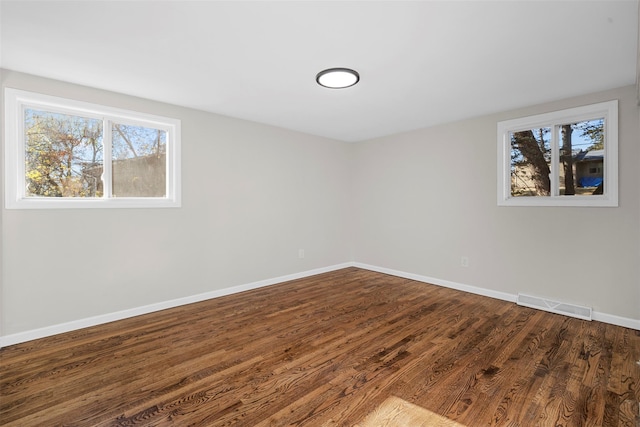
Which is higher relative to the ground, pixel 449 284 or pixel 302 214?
pixel 302 214

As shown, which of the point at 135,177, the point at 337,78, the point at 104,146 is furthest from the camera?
the point at 135,177

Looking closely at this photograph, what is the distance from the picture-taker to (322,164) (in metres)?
5.13

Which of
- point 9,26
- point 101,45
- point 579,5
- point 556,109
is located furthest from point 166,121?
point 556,109

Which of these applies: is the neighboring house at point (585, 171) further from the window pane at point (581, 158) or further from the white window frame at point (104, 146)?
the white window frame at point (104, 146)

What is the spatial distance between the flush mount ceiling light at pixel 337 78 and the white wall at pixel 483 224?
2.19 m

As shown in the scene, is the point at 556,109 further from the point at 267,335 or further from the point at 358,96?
the point at 267,335

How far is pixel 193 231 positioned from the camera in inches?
143

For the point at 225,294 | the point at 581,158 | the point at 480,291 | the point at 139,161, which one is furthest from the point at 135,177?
the point at 581,158

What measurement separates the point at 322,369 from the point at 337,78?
2495 millimetres

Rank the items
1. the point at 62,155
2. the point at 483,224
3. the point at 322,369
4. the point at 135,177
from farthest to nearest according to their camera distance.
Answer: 1. the point at 483,224
2. the point at 135,177
3. the point at 62,155
4. the point at 322,369

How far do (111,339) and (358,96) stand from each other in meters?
3.48

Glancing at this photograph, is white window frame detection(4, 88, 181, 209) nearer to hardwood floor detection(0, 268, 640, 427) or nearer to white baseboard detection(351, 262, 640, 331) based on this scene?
hardwood floor detection(0, 268, 640, 427)

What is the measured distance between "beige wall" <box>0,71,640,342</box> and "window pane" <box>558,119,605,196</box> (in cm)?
22

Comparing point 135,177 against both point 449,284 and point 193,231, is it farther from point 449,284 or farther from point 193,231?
point 449,284
